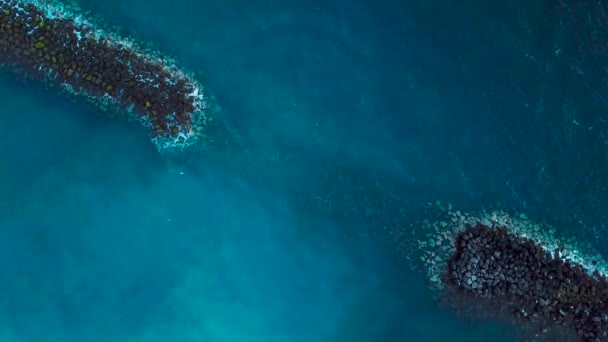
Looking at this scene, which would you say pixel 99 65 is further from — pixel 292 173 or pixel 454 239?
pixel 454 239

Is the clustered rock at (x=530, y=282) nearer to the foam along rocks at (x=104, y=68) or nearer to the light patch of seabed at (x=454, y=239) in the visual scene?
the light patch of seabed at (x=454, y=239)

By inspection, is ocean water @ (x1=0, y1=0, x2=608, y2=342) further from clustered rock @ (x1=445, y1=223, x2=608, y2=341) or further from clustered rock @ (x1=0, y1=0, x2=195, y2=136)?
clustered rock @ (x1=445, y1=223, x2=608, y2=341)

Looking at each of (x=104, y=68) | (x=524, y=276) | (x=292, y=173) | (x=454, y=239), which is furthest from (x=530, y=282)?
(x=104, y=68)

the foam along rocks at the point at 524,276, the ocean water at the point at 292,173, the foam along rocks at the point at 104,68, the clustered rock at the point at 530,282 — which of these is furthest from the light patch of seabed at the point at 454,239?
the foam along rocks at the point at 104,68

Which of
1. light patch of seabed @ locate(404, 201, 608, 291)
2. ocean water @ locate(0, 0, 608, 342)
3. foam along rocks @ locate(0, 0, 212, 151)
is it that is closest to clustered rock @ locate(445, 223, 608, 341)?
light patch of seabed @ locate(404, 201, 608, 291)

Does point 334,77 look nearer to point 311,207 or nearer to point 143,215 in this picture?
point 311,207
